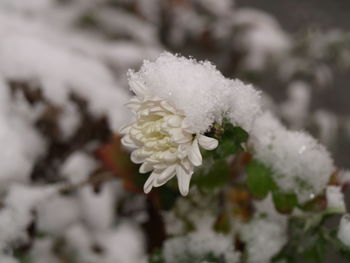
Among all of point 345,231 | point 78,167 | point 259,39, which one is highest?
point 259,39

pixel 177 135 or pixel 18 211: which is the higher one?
pixel 18 211

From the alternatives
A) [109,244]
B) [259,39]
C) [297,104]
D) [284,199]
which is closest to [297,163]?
[284,199]

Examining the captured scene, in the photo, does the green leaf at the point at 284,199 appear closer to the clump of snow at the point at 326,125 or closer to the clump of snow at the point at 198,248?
the clump of snow at the point at 198,248

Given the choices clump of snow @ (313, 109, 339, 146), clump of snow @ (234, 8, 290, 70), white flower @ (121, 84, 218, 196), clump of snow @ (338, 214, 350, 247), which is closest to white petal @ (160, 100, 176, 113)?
white flower @ (121, 84, 218, 196)

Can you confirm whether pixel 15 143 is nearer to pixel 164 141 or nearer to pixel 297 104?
pixel 164 141

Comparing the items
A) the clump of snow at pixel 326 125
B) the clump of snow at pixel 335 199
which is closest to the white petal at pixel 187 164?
the clump of snow at pixel 335 199

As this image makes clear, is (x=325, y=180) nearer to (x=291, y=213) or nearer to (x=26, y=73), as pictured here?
(x=291, y=213)

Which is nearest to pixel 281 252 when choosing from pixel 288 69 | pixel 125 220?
pixel 125 220
